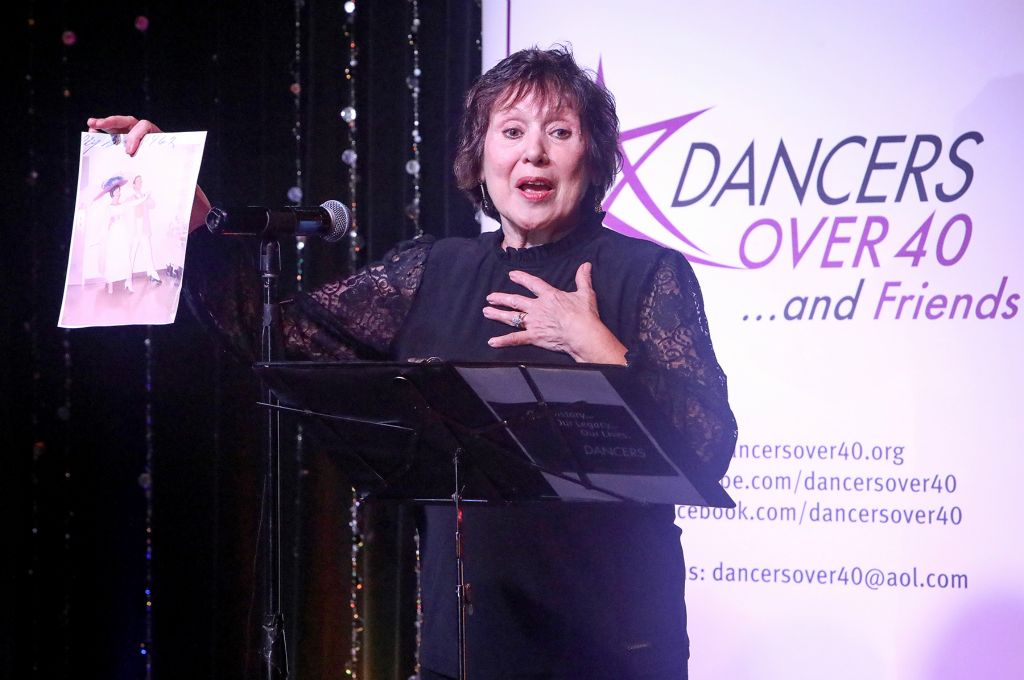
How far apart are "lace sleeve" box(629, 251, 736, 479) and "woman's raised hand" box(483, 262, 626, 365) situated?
6 cm

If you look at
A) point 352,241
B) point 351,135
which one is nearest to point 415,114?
point 351,135

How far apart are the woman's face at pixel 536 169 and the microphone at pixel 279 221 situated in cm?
30

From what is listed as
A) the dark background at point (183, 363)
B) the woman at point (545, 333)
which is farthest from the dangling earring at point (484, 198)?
the dark background at point (183, 363)

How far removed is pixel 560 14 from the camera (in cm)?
318

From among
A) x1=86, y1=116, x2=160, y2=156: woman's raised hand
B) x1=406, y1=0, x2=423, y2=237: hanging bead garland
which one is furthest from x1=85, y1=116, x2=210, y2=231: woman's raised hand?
x1=406, y1=0, x2=423, y2=237: hanging bead garland

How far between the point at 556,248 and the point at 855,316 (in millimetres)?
1309

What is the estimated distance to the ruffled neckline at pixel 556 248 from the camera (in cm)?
201

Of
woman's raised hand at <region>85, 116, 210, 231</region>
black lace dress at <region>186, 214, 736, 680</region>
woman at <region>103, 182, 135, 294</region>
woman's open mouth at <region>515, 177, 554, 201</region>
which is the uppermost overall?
woman's raised hand at <region>85, 116, 210, 231</region>

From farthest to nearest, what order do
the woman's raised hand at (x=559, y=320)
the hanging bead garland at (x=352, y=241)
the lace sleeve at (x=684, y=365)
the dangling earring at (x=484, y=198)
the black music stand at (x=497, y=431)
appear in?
the hanging bead garland at (x=352, y=241)
the dangling earring at (x=484, y=198)
the woman's raised hand at (x=559, y=320)
the lace sleeve at (x=684, y=365)
the black music stand at (x=497, y=431)

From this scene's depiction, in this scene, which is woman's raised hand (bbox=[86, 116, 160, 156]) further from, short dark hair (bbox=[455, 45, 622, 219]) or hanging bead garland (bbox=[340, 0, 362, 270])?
hanging bead garland (bbox=[340, 0, 362, 270])

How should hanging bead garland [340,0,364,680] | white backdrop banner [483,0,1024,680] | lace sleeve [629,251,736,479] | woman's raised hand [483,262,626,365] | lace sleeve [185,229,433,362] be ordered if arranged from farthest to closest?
hanging bead garland [340,0,364,680], white backdrop banner [483,0,1024,680], lace sleeve [185,229,433,362], woman's raised hand [483,262,626,365], lace sleeve [629,251,736,479]

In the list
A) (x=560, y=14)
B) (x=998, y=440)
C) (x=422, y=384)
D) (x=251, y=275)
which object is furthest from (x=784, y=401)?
(x=422, y=384)

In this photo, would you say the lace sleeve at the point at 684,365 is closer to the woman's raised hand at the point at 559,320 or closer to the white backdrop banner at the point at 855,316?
the woman's raised hand at the point at 559,320

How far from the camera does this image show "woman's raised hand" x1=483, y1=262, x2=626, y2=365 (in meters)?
1.74
